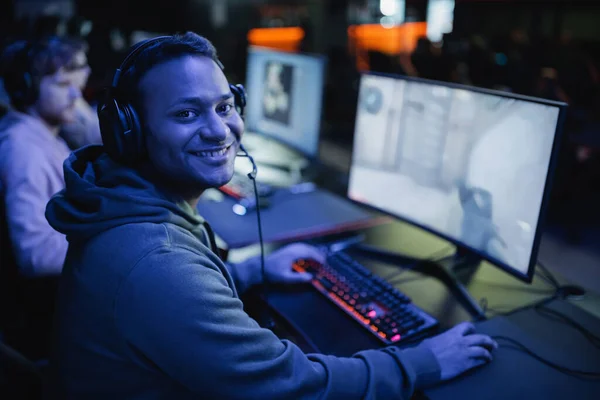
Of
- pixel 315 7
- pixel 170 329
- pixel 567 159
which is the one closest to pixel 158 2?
pixel 567 159

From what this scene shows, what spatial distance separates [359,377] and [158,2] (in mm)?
3447

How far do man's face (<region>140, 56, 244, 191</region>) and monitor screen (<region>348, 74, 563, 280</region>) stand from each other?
1.90 ft

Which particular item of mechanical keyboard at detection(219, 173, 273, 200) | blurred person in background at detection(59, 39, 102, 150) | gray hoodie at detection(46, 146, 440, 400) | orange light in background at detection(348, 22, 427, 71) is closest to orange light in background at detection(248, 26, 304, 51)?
orange light in background at detection(348, 22, 427, 71)

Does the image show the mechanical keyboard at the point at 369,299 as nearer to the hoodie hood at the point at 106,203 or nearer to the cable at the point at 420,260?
the cable at the point at 420,260

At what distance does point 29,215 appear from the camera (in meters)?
1.43

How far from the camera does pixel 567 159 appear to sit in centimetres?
340

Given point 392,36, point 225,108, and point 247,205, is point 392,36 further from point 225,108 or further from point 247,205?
point 225,108

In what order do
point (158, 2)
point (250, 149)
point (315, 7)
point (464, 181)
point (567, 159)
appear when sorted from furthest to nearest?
point (315, 7)
point (158, 2)
point (567, 159)
point (250, 149)
point (464, 181)

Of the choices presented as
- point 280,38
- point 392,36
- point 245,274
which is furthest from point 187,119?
point 392,36

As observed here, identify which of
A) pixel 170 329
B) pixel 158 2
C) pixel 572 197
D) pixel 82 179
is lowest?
pixel 572 197

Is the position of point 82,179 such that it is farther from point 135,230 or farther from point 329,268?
point 329,268

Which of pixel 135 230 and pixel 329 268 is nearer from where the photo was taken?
pixel 135 230

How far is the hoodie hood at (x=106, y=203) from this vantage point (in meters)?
0.79

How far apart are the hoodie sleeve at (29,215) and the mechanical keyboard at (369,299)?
2.32ft
